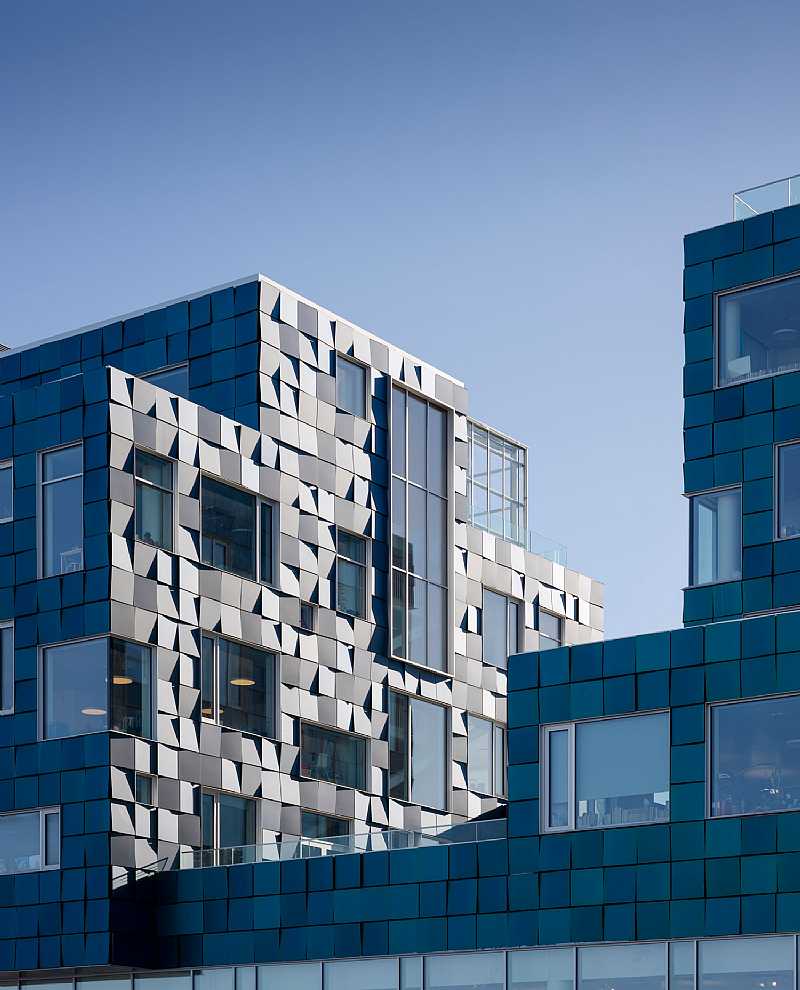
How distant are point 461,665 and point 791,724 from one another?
72.3ft

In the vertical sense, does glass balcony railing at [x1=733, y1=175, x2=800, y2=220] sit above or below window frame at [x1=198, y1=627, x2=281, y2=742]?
above

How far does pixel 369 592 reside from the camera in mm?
48812

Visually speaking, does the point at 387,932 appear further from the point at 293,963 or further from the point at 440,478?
the point at 440,478

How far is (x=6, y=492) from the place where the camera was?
136 ft

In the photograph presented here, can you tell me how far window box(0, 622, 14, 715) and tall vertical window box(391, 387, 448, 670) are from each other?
39.7ft

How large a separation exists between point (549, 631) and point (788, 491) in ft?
72.6

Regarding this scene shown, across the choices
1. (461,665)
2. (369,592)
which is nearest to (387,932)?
(369,592)

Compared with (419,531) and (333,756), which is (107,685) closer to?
(333,756)

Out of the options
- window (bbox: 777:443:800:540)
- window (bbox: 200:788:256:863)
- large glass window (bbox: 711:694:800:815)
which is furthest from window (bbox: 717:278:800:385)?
window (bbox: 200:788:256:863)

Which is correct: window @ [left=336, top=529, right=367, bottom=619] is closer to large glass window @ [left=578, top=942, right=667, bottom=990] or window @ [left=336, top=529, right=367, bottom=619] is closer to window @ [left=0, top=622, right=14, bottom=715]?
window @ [left=0, top=622, right=14, bottom=715]

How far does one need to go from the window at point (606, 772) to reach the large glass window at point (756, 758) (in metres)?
1.04

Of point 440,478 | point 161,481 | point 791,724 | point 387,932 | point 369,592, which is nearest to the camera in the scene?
point 791,724

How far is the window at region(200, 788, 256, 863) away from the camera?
41.8 meters

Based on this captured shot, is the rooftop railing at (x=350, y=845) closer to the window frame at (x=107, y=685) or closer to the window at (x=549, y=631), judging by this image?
the window frame at (x=107, y=685)
